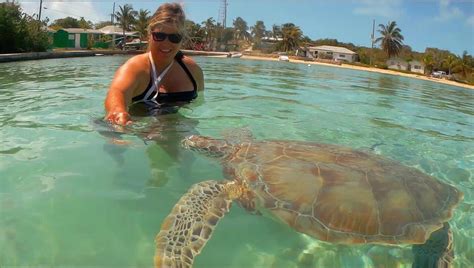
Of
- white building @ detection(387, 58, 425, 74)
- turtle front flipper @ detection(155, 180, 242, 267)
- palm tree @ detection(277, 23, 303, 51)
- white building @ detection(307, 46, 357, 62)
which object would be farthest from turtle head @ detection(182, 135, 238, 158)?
palm tree @ detection(277, 23, 303, 51)

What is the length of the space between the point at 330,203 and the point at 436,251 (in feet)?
2.23

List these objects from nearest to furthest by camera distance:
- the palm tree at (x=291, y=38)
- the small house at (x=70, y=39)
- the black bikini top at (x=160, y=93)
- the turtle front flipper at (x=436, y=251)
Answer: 1. the turtle front flipper at (x=436, y=251)
2. the black bikini top at (x=160, y=93)
3. the small house at (x=70, y=39)
4. the palm tree at (x=291, y=38)

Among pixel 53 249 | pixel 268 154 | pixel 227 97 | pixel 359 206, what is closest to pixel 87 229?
pixel 53 249

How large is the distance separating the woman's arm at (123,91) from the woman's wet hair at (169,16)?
47 cm

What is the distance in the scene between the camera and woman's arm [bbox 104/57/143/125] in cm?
318

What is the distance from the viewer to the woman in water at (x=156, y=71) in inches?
139

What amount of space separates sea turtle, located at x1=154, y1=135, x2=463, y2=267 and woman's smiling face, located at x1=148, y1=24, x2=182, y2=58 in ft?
5.99

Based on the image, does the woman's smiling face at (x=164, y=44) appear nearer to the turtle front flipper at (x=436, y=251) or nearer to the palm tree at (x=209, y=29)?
the turtle front flipper at (x=436, y=251)

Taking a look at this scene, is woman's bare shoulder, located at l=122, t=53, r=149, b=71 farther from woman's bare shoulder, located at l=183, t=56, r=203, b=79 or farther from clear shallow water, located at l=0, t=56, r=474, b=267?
woman's bare shoulder, located at l=183, t=56, r=203, b=79

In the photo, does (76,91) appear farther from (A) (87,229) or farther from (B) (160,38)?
(A) (87,229)

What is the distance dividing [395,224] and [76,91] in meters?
6.09

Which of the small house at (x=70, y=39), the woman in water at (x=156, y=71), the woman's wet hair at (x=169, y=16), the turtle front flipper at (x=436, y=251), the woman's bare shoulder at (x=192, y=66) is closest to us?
the turtle front flipper at (x=436, y=251)

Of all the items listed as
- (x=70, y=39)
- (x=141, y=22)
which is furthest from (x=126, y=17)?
(x=70, y=39)

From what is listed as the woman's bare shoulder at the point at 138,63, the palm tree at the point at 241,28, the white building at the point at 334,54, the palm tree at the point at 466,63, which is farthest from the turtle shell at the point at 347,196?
the palm tree at the point at 241,28
